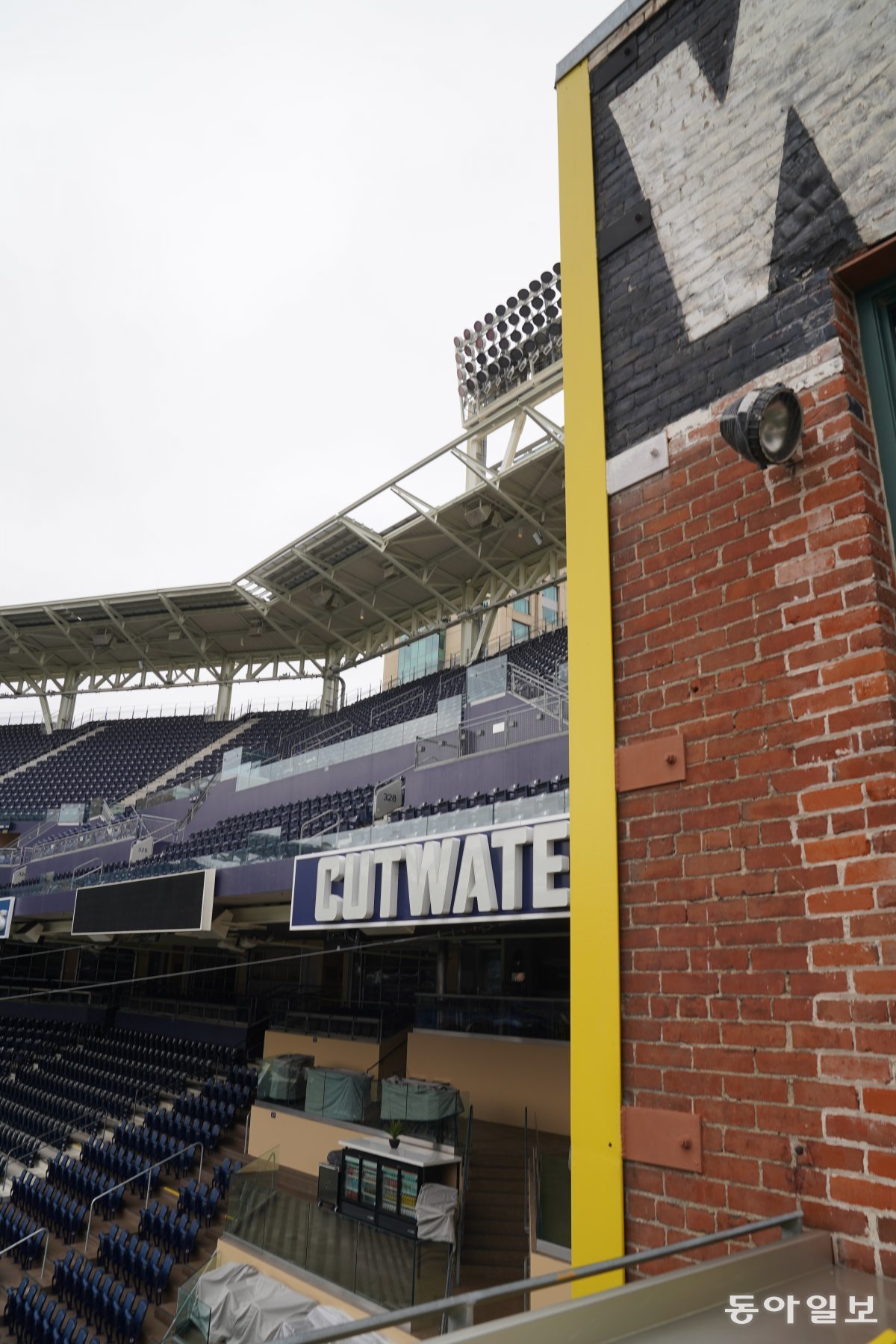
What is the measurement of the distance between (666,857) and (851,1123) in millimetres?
961

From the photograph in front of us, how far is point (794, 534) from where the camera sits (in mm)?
2916

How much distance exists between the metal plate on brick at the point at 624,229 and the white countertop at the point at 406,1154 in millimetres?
10943

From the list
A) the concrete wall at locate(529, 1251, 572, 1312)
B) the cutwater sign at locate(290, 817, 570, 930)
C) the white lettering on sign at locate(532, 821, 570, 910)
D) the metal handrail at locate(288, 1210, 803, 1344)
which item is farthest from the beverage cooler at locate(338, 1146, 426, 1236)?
the metal handrail at locate(288, 1210, 803, 1344)

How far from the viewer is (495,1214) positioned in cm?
1151

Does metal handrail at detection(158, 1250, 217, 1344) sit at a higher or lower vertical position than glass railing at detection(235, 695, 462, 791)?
lower

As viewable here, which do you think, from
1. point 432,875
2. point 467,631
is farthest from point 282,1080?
point 467,631

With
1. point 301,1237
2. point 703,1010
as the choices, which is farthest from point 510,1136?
point 703,1010

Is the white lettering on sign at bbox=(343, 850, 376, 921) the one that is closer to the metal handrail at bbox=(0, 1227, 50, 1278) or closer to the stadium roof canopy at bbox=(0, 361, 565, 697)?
the metal handrail at bbox=(0, 1227, 50, 1278)

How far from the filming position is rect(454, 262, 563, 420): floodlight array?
28.0 metres

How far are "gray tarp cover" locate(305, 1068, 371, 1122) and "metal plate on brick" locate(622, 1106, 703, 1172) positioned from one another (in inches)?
490

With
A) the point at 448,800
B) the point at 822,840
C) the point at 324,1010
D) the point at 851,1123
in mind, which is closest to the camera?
the point at 851,1123

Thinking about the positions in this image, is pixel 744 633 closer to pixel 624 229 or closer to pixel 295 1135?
pixel 624 229

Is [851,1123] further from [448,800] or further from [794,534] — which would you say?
[448,800]

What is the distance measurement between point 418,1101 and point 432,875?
4.34m
